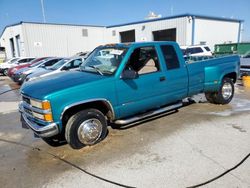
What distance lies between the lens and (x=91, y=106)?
4312 millimetres

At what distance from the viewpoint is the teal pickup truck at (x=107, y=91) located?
12.4 ft

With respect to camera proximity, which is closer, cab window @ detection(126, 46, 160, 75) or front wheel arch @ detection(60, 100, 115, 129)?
front wheel arch @ detection(60, 100, 115, 129)

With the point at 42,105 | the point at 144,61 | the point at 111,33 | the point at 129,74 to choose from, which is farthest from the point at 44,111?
the point at 111,33

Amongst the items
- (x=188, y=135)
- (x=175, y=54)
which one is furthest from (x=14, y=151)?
(x=175, y=54)

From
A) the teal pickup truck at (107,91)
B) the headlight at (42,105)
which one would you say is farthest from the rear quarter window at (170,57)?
the headlight at (42,105)

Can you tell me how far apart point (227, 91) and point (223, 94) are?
7.9 inches

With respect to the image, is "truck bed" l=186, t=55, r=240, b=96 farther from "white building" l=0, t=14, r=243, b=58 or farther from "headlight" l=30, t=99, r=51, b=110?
"white building" l=0, t=14, r=243, b=58

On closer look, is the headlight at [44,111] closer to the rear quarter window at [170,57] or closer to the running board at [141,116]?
the running board at [141,116]

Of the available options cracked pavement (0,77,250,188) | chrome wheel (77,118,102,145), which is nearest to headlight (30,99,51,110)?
chrome wheel (77,118,102,145)

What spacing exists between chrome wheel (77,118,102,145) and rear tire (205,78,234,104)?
417 cm

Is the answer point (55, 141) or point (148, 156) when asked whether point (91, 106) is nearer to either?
point (55, 141)

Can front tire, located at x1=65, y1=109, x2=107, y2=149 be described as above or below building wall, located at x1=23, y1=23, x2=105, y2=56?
below

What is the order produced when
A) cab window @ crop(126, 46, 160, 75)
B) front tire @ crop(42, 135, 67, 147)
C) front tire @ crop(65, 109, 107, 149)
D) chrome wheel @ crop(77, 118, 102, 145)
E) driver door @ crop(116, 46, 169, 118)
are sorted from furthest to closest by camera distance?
cab window @ crop(126, 46, 160, 75) → front tire @ crop(42, 135, 67, 147) → driver door @ crop(116, 46, 169, 118) → chrome wheel @ crop(77, 118, 102, 145) → front tire @ crop(65, 109, 107, 149)

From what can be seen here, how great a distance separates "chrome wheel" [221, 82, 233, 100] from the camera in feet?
22.1
